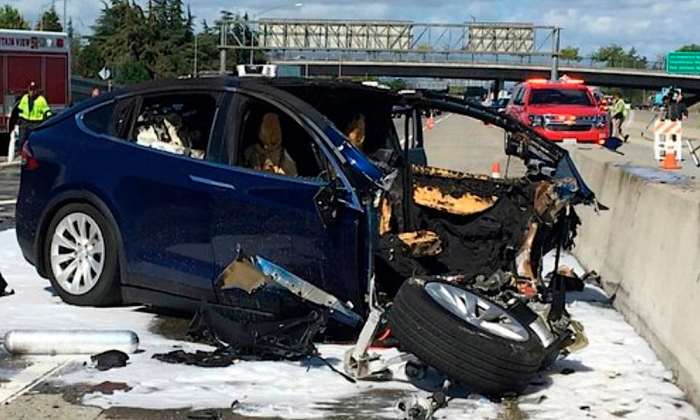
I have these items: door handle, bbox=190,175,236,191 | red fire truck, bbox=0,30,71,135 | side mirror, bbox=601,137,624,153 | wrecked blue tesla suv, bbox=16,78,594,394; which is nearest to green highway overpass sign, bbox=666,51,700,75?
red fire truck, bbox=0,30,71,135

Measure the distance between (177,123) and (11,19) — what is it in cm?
9721

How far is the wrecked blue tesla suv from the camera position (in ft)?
19.0

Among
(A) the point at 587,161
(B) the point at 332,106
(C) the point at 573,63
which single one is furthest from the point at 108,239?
(C) the point at 573,63

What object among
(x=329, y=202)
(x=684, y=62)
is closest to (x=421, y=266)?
(x=329, y=202)

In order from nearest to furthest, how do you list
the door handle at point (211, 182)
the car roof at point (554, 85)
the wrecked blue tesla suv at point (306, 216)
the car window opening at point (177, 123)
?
the wrecked blue tesla suv at point (306, 216) → the door handle at point (211, 182) → the car window opening at point (177, 123) → the car roof at point (554, 85)

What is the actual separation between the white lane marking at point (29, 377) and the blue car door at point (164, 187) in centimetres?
105

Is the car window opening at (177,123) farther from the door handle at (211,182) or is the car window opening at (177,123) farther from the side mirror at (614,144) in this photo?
the side mirror at (614,144)

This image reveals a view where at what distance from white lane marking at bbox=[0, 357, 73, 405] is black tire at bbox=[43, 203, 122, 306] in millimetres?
1166

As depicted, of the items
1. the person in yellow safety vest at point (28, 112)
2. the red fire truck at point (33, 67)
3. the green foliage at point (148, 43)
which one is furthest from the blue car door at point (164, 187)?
the green foliage at point (148, 43)

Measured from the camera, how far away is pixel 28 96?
973 inches

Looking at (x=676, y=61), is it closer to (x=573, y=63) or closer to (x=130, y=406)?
(x=573, y=63)

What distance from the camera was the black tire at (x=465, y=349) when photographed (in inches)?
215

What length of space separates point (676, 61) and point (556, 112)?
7046cm

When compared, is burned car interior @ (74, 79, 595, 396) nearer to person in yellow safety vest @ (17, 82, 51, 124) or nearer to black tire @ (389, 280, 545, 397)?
black tire @ (389, 280, 545, 397)
